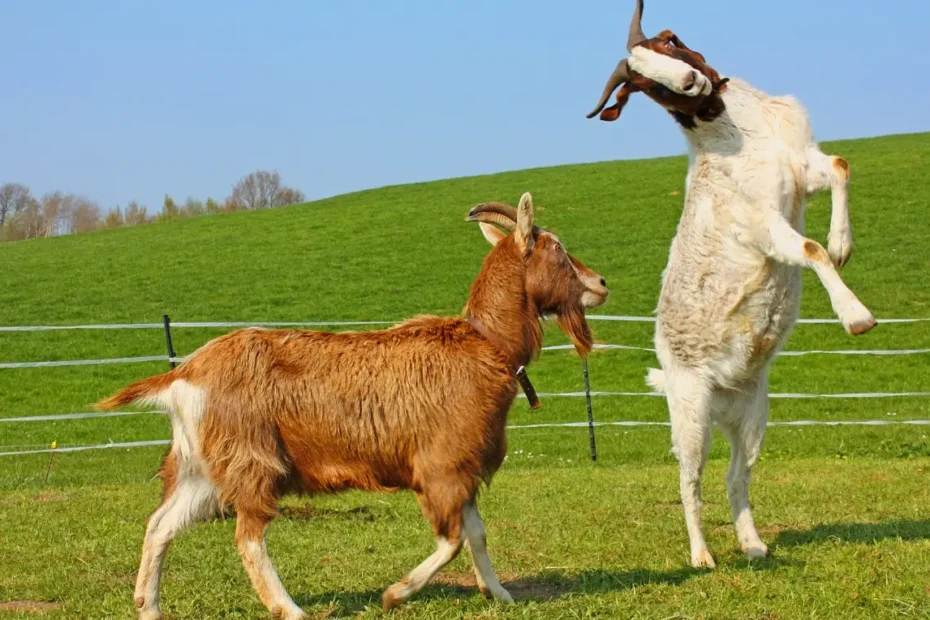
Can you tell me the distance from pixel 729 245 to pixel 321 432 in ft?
9.63

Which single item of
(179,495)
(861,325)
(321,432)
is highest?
(861,325)

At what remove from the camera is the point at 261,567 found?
5.54m

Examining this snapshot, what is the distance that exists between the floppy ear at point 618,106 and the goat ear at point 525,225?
1.29 m

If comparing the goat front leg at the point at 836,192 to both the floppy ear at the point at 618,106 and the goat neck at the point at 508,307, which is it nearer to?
the floppy ear at the point at 618,106

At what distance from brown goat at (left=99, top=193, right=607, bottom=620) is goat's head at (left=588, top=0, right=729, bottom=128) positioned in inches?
60.8

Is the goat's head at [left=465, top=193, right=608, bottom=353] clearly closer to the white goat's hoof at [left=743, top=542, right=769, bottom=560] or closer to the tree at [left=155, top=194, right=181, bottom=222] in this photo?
the white goat's hoof at [left=743, top=542, right=769, bottom=560]

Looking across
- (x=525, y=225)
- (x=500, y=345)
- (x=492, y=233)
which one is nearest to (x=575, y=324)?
(x=500, y=345)

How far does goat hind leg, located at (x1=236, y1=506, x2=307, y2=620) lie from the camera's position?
550cm

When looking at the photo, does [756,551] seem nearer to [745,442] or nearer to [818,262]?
[745,442]

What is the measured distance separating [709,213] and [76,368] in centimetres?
2090

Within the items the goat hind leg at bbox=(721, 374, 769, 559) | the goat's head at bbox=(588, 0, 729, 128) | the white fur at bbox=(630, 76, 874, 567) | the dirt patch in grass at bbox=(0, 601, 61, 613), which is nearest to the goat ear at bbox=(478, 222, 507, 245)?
the goat's head at bbox=(588, 0, 729, 128)

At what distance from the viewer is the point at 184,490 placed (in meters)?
5.80

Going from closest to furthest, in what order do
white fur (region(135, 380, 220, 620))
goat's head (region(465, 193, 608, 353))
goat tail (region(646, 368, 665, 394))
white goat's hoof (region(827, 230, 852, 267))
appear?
white fur (region(135, 380, 220, 620)) < goat's head (region(465, 193, 608, 353)) < white goat's hoof (region(827, 230, 852, 267)) < goat tail (region(646, 368, 665, 394))

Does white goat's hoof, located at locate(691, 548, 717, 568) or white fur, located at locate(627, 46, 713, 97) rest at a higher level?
white fur, located at locate(627, 46, 713, 97)
